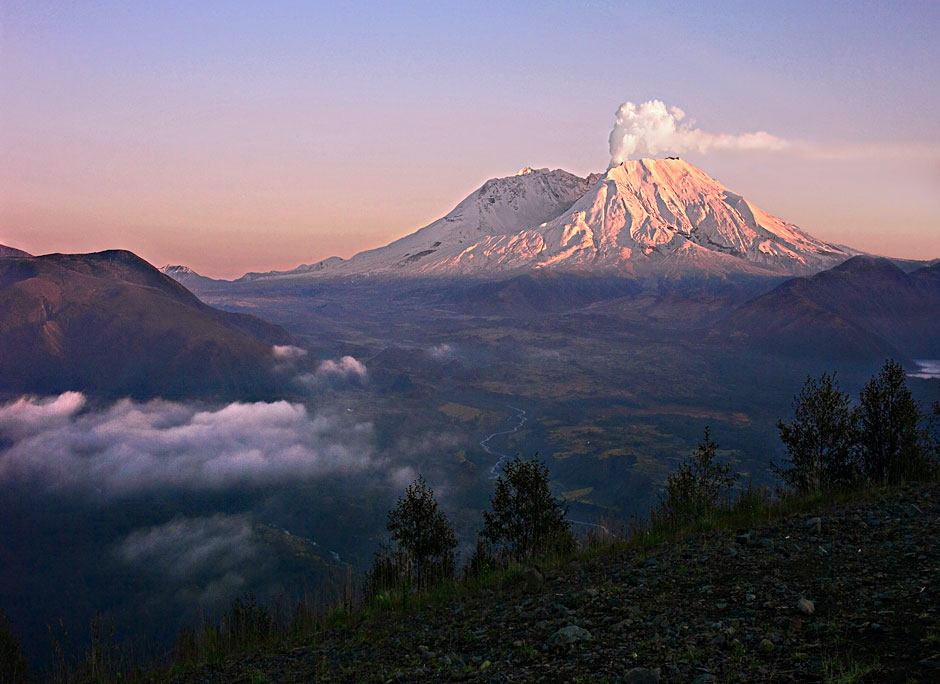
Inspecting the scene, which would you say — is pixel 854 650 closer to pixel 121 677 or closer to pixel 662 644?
pixel 662 644

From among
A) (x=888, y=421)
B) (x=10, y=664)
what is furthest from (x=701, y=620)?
(x=10, y=664)

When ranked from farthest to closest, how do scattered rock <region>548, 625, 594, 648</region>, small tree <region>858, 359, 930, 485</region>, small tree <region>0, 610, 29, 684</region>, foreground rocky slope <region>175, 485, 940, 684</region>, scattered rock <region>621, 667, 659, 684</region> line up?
1. small tree <region>0, 610, 29, 684</region>
2. small tree <region>858, 359, 930, 485</region>
3. scattered rock <region>548, 625, 594, 648</region>
4. foreground rocky slope <region>175, 485, 940, 684</region>
5. scattered rock <region>621, 667, 659, 684</region>

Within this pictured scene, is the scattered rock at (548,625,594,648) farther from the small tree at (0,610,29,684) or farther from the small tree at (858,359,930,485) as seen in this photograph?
the small tree at (0,610,29,684)

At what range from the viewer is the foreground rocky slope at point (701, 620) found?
30.3 ft

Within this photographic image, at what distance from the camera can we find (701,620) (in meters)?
11.2

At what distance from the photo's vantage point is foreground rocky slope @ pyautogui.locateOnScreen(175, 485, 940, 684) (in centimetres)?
923

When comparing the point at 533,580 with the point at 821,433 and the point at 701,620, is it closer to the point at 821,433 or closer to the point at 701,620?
the point at 701,620

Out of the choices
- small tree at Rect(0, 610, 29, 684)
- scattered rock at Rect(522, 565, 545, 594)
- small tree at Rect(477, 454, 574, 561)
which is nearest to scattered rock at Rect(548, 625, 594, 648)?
scattered rock at Rect(522, 565, 545, 594)

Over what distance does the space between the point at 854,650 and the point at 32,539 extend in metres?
205

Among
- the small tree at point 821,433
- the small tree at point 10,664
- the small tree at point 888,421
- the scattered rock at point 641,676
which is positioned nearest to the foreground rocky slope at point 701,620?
the scattered rock at point 641,676

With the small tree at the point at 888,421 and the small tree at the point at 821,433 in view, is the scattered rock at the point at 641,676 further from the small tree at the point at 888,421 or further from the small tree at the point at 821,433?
the small tree at the point at 821,433

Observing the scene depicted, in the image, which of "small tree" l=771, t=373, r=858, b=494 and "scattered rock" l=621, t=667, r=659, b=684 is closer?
"scattered rock" l=621, t=667, r=659, b=684

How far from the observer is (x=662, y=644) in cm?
1045

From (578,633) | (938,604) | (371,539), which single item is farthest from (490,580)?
(371,539)
